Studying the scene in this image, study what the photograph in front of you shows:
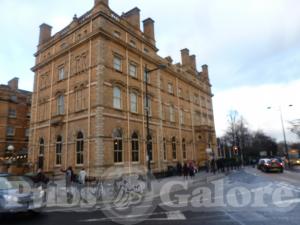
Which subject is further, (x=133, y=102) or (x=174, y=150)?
(x=174, y=150)

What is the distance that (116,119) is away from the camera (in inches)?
899

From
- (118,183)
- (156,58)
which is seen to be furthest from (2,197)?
(156,58)

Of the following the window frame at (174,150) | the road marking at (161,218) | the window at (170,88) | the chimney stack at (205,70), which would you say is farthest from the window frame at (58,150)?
the chimney stack at (205,70)

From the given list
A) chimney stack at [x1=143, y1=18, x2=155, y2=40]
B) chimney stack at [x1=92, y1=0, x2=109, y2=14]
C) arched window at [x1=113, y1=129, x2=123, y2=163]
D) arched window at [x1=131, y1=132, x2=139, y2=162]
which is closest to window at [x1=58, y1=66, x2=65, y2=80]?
chimney stack at [x1=92, y1=0, x2=109, y2=14]

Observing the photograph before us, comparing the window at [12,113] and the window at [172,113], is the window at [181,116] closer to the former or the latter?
the window at [172,113]

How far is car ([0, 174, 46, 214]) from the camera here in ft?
29.4

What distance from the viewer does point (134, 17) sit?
2911 centimetres

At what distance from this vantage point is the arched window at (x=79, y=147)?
2211 centimetres

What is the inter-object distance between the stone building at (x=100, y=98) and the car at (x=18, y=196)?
32.5 feet

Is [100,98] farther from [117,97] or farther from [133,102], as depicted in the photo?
[133,102]

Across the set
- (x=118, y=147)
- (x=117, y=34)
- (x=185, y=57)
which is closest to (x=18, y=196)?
(x=118, y=147)

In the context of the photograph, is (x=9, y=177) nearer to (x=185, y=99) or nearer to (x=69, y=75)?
(x=69, y=75)

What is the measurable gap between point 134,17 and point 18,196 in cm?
2511

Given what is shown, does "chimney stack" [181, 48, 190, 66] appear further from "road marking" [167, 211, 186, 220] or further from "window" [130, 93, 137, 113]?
"road marking" [167, 211, 186, 220]
